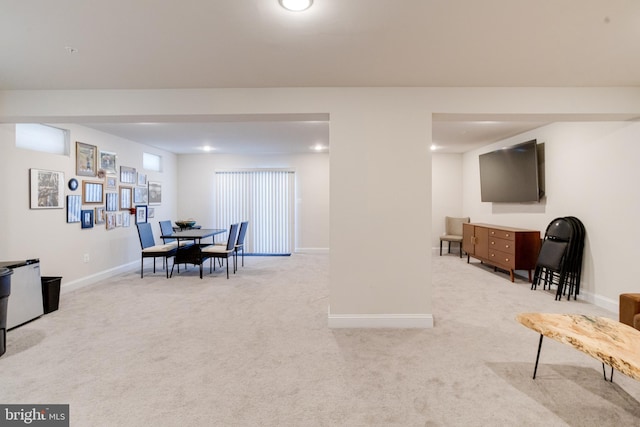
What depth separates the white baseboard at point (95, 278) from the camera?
14.4 feet

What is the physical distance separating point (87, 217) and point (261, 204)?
12.0 feet

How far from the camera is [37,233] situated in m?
3.96

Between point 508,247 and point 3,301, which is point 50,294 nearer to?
point 3,301

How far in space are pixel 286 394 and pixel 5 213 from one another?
385cm

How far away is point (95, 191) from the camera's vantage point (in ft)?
16.2

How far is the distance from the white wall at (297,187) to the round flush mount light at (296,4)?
5.77 m

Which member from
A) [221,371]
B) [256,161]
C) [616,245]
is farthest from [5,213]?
[616,245]

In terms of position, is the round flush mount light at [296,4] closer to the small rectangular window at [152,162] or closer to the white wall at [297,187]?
the small rectangular window at [152,162]

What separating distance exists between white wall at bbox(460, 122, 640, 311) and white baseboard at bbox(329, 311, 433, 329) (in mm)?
2356

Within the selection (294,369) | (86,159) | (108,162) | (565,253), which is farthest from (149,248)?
(565,253)

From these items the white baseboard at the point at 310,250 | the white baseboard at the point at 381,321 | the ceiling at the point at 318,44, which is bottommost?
the white baseboard at the point at 381,321

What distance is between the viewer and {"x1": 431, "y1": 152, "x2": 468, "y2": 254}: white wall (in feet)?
24.6

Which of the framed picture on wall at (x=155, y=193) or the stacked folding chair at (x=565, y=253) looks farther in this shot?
the framed picture on wall at (x=155, y=193)

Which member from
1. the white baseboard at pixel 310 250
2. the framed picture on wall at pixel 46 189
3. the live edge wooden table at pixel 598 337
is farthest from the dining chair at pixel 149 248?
the live edge wooden table at pixel 598 337
